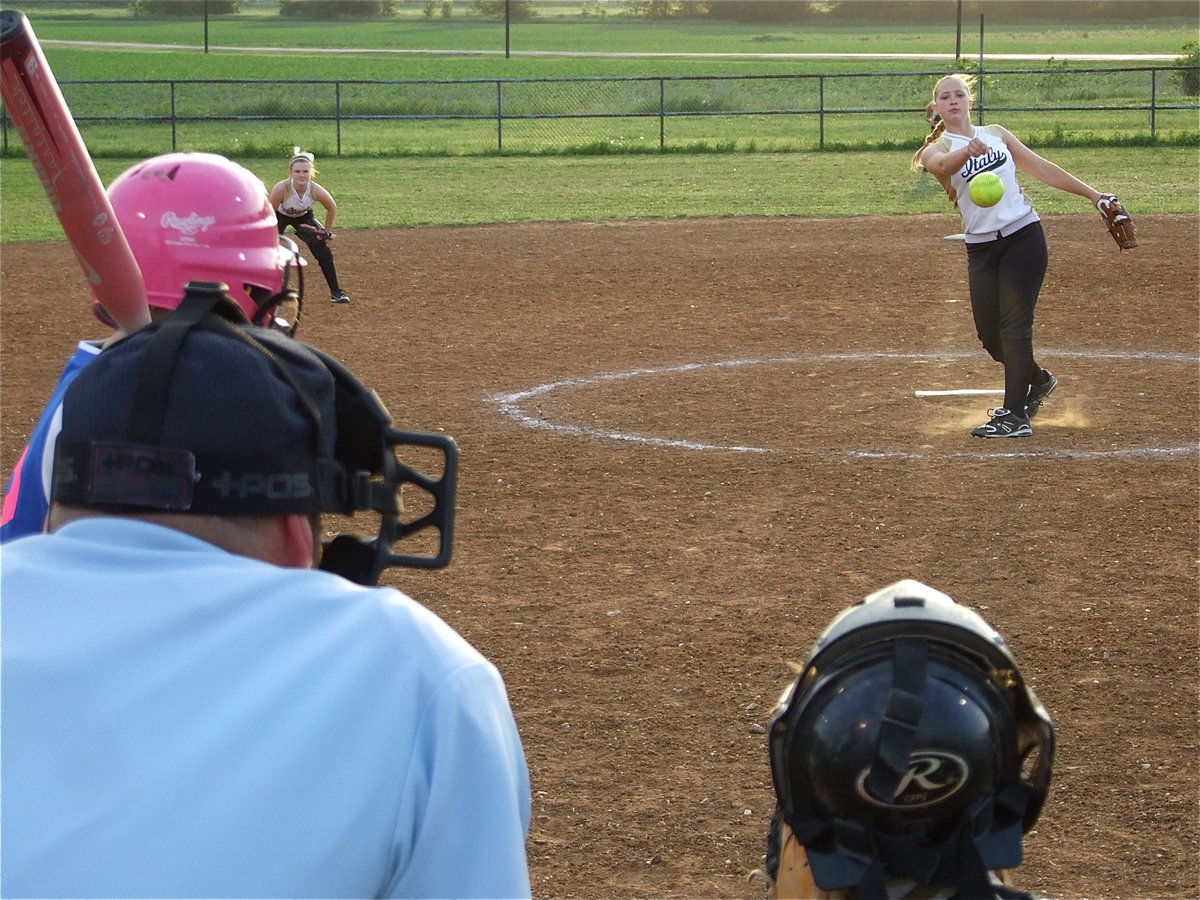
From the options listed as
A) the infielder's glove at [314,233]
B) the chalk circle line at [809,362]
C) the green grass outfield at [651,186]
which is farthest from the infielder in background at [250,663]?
the green grass outfield at [651,186]

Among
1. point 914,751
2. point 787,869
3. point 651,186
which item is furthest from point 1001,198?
point 651,186

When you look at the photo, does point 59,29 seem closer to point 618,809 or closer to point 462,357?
point 462,357

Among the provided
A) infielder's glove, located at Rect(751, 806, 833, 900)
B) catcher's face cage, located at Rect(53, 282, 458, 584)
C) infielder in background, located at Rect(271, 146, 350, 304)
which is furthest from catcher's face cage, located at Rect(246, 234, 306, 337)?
infielder in background, located at Rect(271, 146, 350, 304)

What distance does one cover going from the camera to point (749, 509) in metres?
7.40

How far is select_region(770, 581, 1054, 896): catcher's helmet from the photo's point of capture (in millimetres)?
1816

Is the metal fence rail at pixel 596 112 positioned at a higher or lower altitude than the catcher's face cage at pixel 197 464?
higher

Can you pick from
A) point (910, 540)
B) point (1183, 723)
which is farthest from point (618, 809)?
point (910, 540)

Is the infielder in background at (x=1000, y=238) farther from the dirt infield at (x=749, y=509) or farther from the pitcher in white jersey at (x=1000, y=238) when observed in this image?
the dirt infield at (x=749, y=509)

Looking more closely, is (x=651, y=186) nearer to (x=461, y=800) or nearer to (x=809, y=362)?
(x=809, y=362)

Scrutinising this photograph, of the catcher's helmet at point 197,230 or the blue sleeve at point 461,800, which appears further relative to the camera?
the catcher's helmet at point 197,230

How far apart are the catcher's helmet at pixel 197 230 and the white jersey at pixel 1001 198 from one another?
19.2 ft

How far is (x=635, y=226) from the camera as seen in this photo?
1939 centimetres

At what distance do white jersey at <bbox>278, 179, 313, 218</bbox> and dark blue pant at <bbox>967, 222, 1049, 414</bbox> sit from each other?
27.5 ft

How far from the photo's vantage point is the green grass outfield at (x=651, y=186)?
20812 mm
